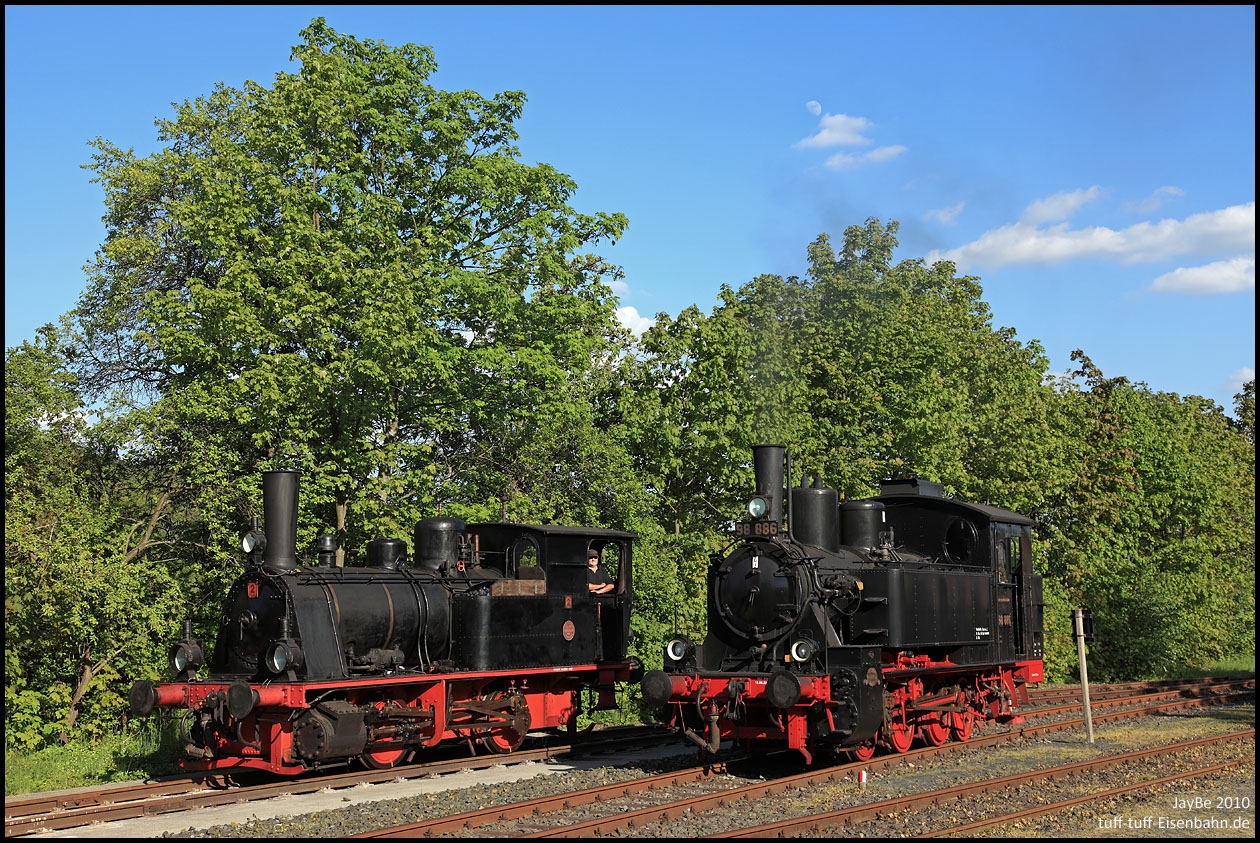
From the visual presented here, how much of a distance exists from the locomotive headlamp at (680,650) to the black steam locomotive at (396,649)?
2325mm

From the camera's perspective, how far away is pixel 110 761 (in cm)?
1417

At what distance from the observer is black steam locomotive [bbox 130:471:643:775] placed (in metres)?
12.2

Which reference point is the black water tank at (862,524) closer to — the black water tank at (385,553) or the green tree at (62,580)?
the black water tank at (385,553)

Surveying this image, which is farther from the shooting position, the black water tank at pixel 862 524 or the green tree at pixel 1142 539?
the green tree at pixel 1142 539

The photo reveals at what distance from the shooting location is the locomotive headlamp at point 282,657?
1202 centimetres

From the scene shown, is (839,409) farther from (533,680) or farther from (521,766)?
(521,766)

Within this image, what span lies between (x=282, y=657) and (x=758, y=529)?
567cm

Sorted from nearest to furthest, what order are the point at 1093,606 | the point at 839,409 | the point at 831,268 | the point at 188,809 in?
the point at 188,809
the point at 839,409
the point at 831,268
the point at 1093,606

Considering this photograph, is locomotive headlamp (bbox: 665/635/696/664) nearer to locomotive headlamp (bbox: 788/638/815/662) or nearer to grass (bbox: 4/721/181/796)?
locomotive headlamp (bbox: 788/638/815/662)

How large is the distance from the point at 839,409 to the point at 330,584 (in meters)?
13.5

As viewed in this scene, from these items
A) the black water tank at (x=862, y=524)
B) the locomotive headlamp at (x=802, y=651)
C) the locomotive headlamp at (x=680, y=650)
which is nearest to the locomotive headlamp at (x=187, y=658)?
the locomotive headlamp at (x=680, y=650)

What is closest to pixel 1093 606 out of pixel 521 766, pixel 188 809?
pixel 521 766

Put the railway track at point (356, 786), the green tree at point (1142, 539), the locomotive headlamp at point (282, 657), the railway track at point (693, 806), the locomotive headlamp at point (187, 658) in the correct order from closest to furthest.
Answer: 1. the railway track at point (693, 806)
2. the railway track at point (356, 786)
3. the locomotive headlamp at point (282, 657)
4. the locomotive headlamp at point (187, 658)
5. the green tree at point (1142, 539)

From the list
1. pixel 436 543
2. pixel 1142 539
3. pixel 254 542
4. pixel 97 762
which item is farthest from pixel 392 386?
pixel 1142 539
